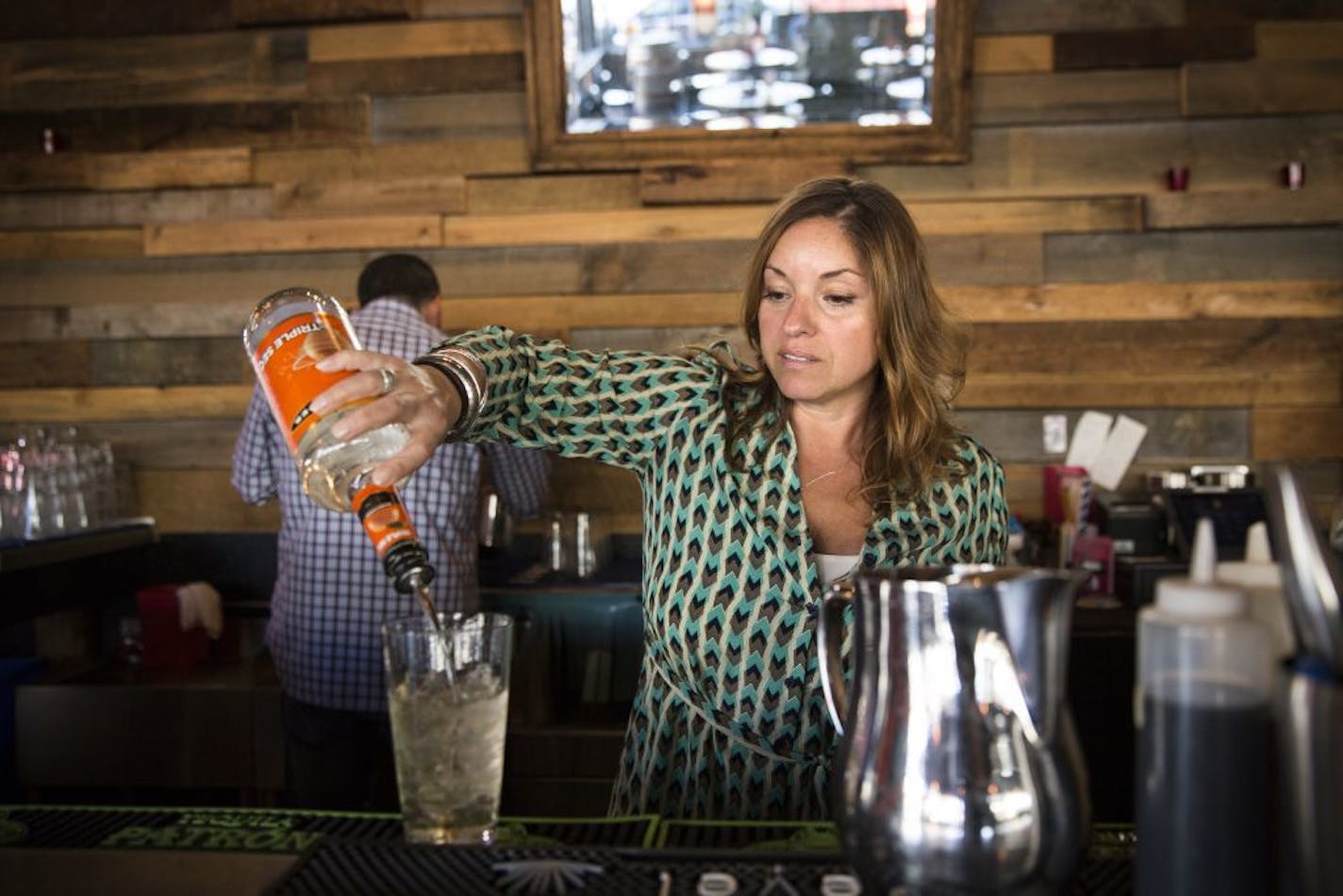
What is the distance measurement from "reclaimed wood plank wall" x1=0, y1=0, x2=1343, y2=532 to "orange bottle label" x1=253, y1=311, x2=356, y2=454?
2.36 meters

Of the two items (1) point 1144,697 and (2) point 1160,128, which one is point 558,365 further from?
(2) point 1160,128

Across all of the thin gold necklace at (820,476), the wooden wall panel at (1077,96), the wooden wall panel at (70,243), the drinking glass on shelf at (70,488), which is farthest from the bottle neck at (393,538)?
the wooden wall panel at (70,243)

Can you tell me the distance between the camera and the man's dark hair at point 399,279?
9.37 ft

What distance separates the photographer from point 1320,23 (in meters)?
3.24

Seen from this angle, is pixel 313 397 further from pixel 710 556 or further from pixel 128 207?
pixel 128 207

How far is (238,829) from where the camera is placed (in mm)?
1157

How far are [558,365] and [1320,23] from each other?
2596mm

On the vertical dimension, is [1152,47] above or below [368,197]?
above

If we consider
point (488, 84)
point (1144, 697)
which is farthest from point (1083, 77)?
point (1144, 697)

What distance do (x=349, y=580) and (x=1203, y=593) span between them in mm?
2235

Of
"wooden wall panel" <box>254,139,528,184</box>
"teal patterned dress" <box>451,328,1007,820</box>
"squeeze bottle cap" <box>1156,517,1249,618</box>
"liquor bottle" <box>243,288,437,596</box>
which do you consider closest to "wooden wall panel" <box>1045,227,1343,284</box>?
"wooden wall panel" <box>254,139,528,184</box>

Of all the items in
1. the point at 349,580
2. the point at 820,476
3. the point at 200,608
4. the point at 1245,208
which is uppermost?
the point at 1245,208

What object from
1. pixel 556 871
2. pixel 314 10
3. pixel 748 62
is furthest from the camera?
pixel 314 10

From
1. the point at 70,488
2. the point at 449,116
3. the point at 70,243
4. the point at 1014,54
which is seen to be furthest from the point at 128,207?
the point at 1014,54
